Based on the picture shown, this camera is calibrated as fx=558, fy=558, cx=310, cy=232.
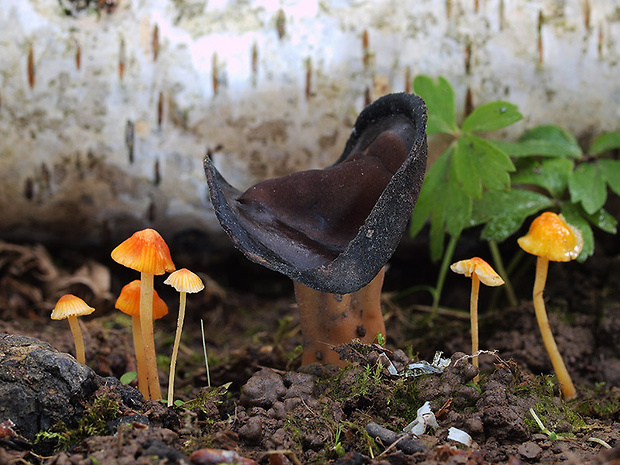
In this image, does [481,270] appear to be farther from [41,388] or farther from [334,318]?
[41,388]

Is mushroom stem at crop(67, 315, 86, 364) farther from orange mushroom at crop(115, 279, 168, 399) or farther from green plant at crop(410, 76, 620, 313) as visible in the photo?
green plant at crop(410, 76, 620, 313)

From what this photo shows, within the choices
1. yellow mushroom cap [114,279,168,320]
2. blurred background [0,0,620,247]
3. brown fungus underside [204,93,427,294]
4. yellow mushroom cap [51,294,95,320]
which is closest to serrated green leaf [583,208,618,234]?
blurred background [0,0,620,247]

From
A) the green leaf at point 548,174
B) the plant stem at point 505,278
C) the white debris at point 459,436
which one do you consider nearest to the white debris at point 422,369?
the white debris at point 459,436

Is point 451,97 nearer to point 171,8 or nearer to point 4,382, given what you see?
point 171,8

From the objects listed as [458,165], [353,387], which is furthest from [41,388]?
[458,165]

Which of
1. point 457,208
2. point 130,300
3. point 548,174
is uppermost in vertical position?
point 548,174
